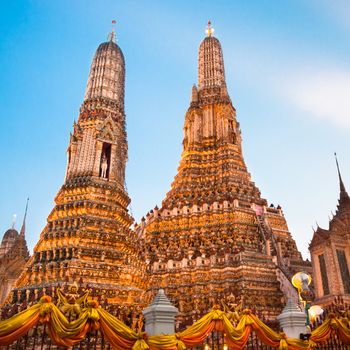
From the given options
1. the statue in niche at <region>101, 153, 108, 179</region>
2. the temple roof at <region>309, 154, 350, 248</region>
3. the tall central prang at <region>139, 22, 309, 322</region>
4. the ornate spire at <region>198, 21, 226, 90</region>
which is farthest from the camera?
the ornate spire at <region>198, 21, 226, 90</region>

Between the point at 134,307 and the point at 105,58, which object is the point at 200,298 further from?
the point at 105,58

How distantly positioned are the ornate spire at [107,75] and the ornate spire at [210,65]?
11535mm

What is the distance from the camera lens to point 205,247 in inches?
1118

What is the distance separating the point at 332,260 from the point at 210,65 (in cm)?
2857

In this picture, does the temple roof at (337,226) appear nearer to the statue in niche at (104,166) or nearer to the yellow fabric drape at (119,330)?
the yellow fabric drape at (119,330)

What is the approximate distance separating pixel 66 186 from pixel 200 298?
1227cm

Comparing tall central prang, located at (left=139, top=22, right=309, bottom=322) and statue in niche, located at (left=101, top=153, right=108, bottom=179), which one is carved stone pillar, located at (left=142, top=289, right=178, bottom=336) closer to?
tall central prang, located at (left=139, top=22, right=309, bottom=322)

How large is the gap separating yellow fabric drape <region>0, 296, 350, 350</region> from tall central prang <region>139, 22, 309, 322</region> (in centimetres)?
927

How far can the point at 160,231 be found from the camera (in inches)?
1229

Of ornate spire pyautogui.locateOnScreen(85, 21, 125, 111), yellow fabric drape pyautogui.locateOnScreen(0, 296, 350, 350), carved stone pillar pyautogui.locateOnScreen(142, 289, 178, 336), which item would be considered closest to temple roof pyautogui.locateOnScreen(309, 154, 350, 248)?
yellow fabric drape pyautogui.locateOnScreen(0, 296, 350, 350)

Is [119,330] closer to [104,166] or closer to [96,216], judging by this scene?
[96,216]

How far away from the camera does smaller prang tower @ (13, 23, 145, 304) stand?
23.0 meters

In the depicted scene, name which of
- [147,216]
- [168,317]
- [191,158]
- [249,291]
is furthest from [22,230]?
[168,317]

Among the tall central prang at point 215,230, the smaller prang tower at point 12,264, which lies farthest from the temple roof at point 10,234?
the tall central prang at point 215,230
